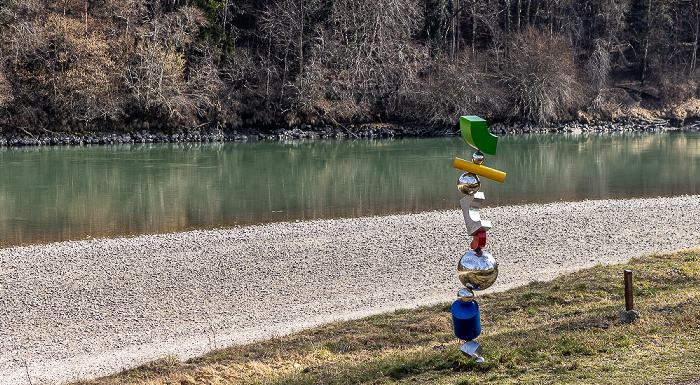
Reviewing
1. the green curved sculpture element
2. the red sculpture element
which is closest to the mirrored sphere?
the red sculpture element

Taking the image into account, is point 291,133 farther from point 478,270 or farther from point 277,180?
point 478,270

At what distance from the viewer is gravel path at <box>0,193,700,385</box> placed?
9906 millimetres

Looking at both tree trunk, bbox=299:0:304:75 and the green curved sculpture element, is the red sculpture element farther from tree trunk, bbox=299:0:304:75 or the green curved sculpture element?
tree trunk, bbox=299:0:304:75

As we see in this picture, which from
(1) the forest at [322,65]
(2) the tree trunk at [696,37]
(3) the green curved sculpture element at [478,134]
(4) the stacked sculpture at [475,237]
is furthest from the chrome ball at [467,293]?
(2) the tree trunk at [696,37]

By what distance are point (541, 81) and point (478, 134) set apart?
5420cm

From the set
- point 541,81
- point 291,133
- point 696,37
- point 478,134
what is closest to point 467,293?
point 478,134

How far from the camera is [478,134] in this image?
5379 mm

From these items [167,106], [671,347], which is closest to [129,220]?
[671,347]

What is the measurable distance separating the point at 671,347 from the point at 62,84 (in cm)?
5128

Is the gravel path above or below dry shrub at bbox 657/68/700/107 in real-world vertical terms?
below

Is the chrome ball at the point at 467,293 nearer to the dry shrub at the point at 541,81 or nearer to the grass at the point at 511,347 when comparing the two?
the grass at the point at 511,347

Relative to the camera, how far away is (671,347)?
19.2 feet

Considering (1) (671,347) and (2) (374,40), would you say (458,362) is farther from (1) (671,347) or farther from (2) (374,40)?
(2) (374,40)

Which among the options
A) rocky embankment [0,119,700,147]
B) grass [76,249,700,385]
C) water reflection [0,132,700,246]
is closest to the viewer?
grass [76,249,700,385]
